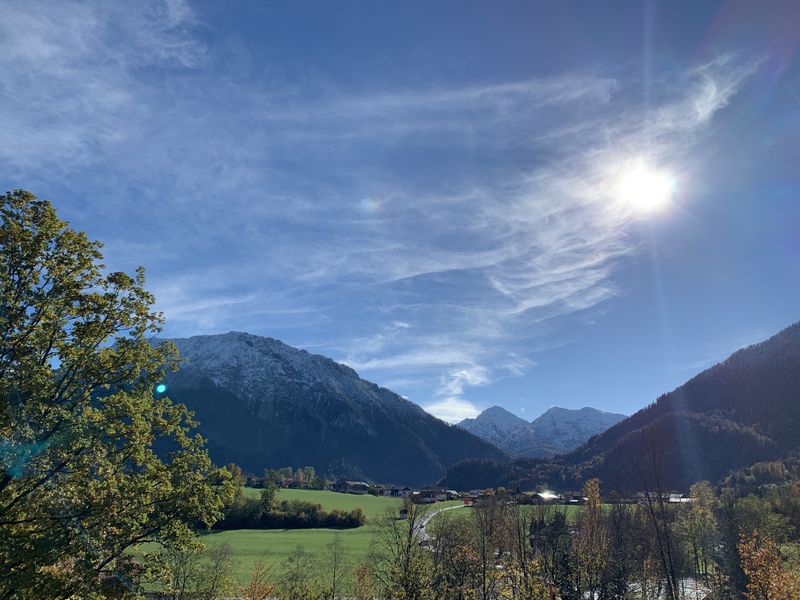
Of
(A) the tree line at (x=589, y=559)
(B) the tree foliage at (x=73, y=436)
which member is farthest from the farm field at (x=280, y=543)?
(B) the tree foliage at (x=73, y=436)

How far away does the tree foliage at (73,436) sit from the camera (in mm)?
18781

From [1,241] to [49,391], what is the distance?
244 inches

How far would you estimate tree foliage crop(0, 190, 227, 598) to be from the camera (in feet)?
61.6

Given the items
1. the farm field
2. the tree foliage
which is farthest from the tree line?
the tree foliage

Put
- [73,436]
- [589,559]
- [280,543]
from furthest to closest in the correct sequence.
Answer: [280,543] → [589,559] → [73,436]

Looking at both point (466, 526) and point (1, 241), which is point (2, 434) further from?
point (466, 526)

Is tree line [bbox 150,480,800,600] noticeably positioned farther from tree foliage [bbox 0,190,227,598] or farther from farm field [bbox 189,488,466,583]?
tree foliage [bbox 0,190,227,598]

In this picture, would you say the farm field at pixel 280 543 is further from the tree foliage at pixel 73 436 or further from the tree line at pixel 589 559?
the tree foliage at pixel 73 436

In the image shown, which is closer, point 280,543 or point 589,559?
point 589,559

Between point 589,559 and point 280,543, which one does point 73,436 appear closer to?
point 589,559

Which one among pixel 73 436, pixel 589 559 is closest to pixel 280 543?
pixel 589 559

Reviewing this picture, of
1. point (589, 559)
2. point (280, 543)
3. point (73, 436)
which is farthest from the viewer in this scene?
point (280, 543)

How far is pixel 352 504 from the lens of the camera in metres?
186

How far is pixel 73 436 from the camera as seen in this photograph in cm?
1962
